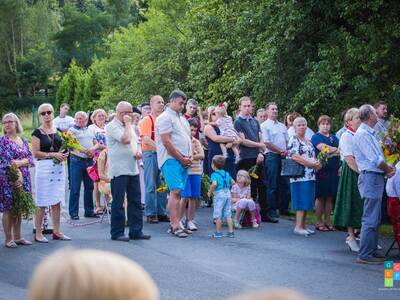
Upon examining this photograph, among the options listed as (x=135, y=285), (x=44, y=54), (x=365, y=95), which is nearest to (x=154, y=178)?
(x=365, y=95)

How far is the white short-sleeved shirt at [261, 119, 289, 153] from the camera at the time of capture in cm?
1453

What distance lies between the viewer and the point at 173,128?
12094mm

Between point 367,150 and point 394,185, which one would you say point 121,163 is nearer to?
point 367,150

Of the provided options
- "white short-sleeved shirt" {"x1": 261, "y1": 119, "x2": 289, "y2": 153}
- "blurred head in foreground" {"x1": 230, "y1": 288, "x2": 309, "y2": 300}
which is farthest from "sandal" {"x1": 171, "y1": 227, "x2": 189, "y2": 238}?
"blurred head in foreground" {"x1": 230, "y1": 288, "x2": 309, "y2": 300}

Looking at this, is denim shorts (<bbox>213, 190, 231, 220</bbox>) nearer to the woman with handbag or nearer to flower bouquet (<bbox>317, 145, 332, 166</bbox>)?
the woman with handbag

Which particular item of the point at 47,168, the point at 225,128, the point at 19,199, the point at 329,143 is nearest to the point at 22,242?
the point at 19,199

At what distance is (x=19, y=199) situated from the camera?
1116 centimetres

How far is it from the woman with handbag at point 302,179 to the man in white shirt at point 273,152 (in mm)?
1423

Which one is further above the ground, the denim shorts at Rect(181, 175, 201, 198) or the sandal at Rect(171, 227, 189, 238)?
the denim shorts at Rect(181, 175, 201, 198)

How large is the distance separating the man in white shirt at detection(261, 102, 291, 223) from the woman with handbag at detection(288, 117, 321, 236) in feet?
4.67

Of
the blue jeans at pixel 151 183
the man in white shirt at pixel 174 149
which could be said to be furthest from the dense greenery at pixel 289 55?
the man in white shirt at pixel 174 149

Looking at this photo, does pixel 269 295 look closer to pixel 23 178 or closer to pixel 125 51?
pixel 23 178

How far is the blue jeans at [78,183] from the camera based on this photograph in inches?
563

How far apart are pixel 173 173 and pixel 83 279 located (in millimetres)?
10374
